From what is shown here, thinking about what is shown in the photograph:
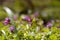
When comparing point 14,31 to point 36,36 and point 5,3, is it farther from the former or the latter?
point 5,3

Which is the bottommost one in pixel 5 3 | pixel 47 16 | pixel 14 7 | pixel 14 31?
pixel 14 31

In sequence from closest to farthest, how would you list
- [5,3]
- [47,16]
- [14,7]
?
[47,16] < [14,7] < [5,3]

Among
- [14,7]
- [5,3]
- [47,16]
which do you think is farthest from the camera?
[5,3]

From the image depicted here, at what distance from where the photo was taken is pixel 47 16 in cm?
392

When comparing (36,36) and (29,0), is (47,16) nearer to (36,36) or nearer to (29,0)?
(29,0)

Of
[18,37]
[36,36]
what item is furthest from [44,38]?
[18,37]

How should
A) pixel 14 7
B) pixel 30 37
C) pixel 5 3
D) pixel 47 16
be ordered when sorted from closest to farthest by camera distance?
pixel 30 37
pixel 47 16
pixel 14 7
pixel 5 3

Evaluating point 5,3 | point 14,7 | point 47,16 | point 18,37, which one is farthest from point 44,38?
point 5,3

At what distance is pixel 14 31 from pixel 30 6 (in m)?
2.92

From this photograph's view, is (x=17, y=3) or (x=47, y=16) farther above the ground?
(x=17, y=3)

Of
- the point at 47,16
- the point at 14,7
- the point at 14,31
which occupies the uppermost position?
the point at 14,7

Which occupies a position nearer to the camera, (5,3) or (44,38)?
(44,38)

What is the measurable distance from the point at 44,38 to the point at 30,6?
301 cm

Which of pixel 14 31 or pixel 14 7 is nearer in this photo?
pixel 14 31
